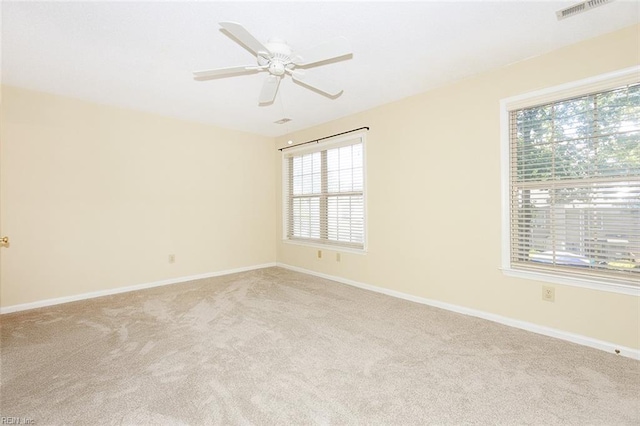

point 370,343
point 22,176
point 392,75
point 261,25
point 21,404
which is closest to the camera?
point 21,404

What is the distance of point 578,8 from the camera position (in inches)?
77.2

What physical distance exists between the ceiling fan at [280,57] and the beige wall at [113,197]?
2.45 meters

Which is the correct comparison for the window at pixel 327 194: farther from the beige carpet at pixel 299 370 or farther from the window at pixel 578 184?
the window at pixel 578 184

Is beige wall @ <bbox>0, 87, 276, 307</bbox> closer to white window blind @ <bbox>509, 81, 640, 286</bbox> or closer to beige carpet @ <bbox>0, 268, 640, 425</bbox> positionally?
beige carpet @ <bbox>0, 268, 640, 425</bbox>

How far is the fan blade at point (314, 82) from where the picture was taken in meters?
2.36

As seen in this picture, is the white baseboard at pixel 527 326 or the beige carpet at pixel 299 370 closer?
the beige carpet at pixel 299 370

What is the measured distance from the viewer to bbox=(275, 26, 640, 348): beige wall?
92.8 inches

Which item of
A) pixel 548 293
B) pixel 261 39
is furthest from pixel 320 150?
pixel 548 293

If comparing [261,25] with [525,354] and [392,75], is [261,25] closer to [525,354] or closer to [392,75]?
[392,75]

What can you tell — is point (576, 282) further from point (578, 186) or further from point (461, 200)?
point (461, 200)

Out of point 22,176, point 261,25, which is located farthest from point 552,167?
point 22,176

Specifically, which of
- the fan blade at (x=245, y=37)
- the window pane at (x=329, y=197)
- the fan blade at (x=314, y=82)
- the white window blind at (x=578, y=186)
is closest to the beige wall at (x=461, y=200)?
the white window blind at (x=578, y=186)

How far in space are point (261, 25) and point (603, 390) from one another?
3276 millimetres

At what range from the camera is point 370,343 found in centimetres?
241
